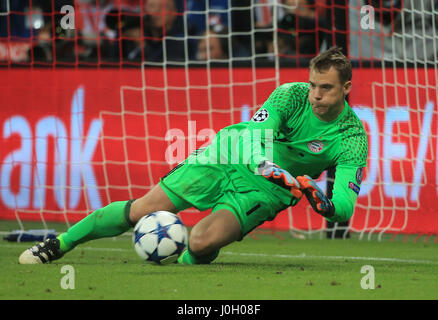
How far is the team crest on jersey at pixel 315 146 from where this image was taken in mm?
5902

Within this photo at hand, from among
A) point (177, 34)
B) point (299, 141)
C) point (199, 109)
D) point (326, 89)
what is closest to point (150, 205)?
point (299, 141)

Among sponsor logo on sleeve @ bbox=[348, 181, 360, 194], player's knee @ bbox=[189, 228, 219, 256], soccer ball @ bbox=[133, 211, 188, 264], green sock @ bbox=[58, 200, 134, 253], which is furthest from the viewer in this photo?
green sock @ bbox=[58, 200, 134, 253]

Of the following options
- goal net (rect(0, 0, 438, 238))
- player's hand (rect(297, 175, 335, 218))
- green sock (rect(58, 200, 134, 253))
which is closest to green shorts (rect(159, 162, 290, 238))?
green sock (rect(58, 200, 134, 253))

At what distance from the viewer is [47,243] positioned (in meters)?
5.98

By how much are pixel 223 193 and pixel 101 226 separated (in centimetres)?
84

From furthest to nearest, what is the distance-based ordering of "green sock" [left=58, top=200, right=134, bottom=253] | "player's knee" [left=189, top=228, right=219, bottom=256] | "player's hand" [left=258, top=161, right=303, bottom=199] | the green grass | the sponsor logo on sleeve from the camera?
"green sock" [left=58, top=200, right=134, bottom=253], "player's knee" [left=189, top=228, right=219, bottom=256], the sponsor logo on sleeve, "player's hand" [left=258, top=161, right=303, bottom=199], the green grass

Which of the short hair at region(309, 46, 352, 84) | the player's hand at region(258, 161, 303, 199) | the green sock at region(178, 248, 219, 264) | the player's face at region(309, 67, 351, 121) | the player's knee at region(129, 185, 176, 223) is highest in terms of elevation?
the short hair at region(309, 46, 352, 84)

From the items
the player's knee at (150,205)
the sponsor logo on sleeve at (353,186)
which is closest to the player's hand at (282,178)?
the sponsor logo on sleeve at (353,186)

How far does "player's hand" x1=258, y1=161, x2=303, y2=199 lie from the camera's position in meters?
4.99

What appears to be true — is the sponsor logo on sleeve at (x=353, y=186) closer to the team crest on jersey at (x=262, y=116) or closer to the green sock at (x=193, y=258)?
the team crest on jersey at (x=262, y=116)

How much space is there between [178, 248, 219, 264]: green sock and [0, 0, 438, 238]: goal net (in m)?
2.96

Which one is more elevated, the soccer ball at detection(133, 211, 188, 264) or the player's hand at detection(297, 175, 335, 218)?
the player's hand at detection(297, 175, 335, 218)

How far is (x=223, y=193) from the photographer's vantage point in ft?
20.1

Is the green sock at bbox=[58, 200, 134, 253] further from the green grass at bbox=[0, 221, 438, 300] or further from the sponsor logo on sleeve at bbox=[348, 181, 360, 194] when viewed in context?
the sponsor logo on sleeve at bbox=[348, 181, 360, 194]
